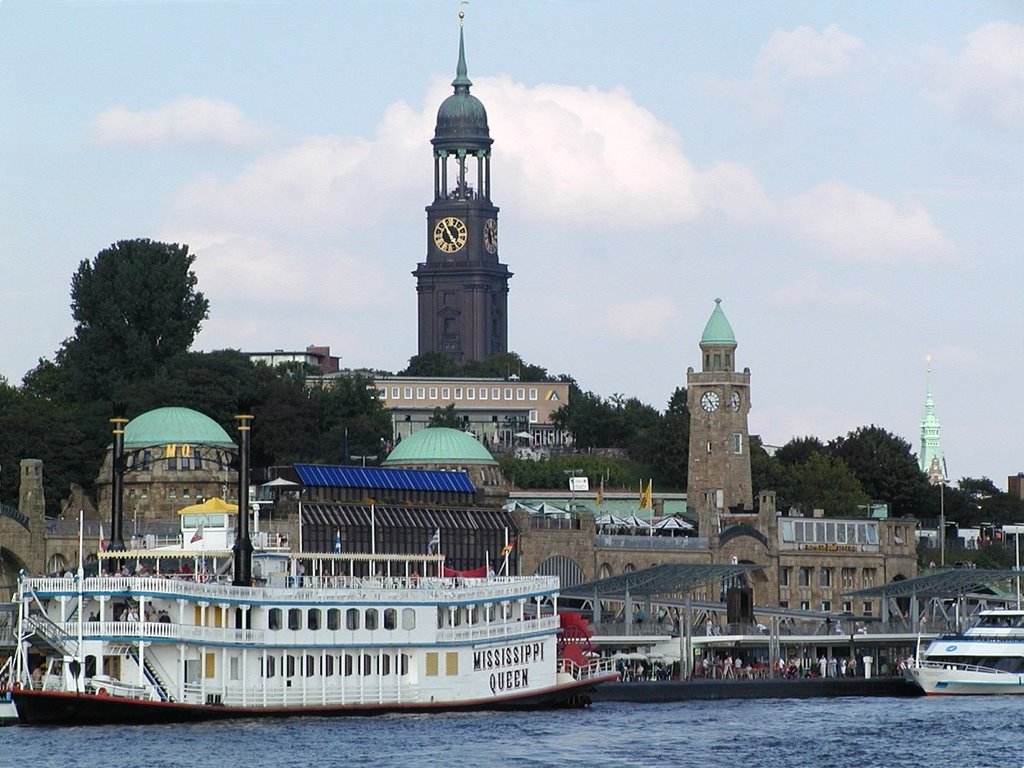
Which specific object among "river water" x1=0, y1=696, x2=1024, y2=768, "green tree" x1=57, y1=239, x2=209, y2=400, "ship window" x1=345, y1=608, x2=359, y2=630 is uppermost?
"green tree" x1=57, y1=239, x2=209, y2=400

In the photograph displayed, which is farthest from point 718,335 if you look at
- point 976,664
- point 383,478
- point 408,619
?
point 408,619

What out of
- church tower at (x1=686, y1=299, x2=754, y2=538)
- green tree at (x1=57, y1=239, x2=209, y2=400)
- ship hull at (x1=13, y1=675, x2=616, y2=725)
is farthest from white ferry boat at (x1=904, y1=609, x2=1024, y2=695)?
green tree at (x1=57, y1=239, x2=209, y2=400)

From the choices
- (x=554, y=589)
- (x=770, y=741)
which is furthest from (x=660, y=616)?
(x=770, y=741)

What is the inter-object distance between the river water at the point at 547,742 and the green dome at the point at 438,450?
68883 mm

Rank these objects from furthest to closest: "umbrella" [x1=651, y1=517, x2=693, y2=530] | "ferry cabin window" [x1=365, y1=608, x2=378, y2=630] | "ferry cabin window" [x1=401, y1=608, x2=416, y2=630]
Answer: "umbrella" [x1=651, y1=517, x2=693, y2=530] → "ferry cabin window" [x1=401, y1=608, x2=416, y2=630] → "ferry cabin window" [x1=365, y1=608, x2=378, y2=630]

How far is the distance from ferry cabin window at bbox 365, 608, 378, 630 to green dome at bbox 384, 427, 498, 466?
7695 centimetres

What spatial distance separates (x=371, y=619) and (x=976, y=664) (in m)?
37.8

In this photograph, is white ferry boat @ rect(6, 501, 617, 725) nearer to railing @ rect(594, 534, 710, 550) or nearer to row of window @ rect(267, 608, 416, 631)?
row of window @ rect(267, 608, 416, 631)

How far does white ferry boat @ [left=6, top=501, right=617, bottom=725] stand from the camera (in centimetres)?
9669

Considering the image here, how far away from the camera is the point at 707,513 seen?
186 m

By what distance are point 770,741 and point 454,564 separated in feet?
228

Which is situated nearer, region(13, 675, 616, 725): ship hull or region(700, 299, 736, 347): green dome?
region(13, 675, 616, 725): ship hull

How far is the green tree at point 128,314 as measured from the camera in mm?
191500

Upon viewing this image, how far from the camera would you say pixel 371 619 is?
340ft
